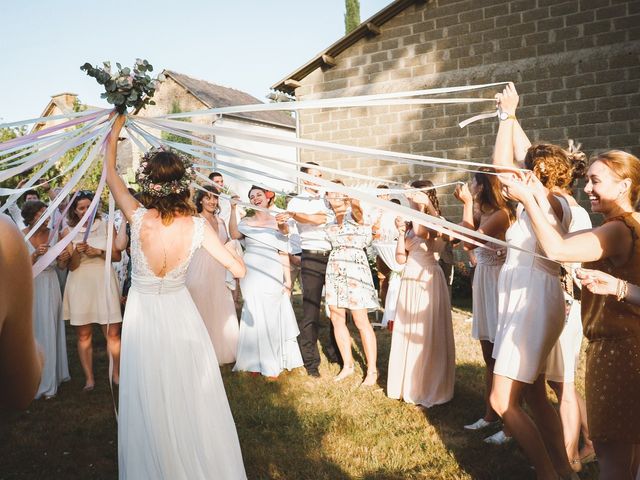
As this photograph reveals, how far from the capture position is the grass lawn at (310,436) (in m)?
3.85

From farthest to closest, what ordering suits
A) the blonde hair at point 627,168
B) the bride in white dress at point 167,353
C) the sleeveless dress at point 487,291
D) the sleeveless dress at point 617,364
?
the sleeveless dress at point 487,291, the bride in white dress at point 167,353, the blonde hair at point 627,168, the sleeveless dress at point 617,364

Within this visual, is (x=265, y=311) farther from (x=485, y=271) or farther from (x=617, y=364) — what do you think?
(x=617, y=364)

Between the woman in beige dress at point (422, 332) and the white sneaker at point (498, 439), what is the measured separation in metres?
0.87

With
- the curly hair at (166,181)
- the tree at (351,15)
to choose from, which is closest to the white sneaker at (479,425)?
the curly hair at (166,181)

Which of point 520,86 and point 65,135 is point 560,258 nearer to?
point 65,135

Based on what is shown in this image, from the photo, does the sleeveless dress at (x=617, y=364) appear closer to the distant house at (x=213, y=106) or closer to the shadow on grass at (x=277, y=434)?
the shadow on grass at (x=277, y=434)

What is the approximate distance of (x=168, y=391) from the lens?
3.17 metres

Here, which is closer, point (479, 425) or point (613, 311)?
point (613, 311)

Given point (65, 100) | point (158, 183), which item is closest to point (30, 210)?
point (158, 183)

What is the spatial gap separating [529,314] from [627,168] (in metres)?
1.10

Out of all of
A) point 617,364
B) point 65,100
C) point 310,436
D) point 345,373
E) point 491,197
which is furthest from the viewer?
point 65,100

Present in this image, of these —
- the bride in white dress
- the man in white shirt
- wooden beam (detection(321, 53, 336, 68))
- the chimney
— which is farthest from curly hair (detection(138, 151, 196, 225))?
the chimney

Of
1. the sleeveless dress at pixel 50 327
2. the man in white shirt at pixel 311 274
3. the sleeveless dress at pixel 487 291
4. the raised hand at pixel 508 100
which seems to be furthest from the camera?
the man in white shirt at pixel 311 274

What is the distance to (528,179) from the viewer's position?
8.60 feet
